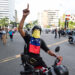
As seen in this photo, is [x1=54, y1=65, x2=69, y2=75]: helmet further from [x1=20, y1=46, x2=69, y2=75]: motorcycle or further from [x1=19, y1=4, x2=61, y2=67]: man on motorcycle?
[x1=19, y1=4, x2=61, y2=67]: man on motorcycle

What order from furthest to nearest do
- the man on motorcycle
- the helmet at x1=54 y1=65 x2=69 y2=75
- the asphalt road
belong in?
the asphalt road → the man on motorcycle → the helmet at x1=54 y1=65 x2=69 y2=75

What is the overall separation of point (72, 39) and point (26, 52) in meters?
15.1

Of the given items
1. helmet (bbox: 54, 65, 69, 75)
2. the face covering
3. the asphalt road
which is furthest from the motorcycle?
the asphalt road

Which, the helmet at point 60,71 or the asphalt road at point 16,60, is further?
the asphalt road at point 16,60

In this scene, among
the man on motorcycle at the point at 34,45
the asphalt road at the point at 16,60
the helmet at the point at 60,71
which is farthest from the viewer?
the asphalt road at the point at 16,60

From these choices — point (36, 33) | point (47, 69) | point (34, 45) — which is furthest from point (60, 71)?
point (36, 33)

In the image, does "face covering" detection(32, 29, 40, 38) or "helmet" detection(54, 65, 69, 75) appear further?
"face covering" detection(32, 29, 40, 38)

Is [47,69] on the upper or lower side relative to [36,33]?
lower

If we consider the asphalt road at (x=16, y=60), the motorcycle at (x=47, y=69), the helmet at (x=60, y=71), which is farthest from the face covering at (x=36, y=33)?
the asphalt road at (x=16, y=60)

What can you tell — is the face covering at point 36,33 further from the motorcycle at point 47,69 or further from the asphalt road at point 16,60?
the asphalt road at point 16,60

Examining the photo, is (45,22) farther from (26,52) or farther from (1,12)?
(26,52)

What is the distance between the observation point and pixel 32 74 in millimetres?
3020

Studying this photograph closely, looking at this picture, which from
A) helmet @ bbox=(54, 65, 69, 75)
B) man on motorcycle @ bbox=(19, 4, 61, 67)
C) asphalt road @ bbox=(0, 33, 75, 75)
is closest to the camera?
helmet @ bbox=(54, 65, 69, 75)

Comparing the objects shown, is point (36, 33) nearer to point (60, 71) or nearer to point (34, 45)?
point (34, 45)
